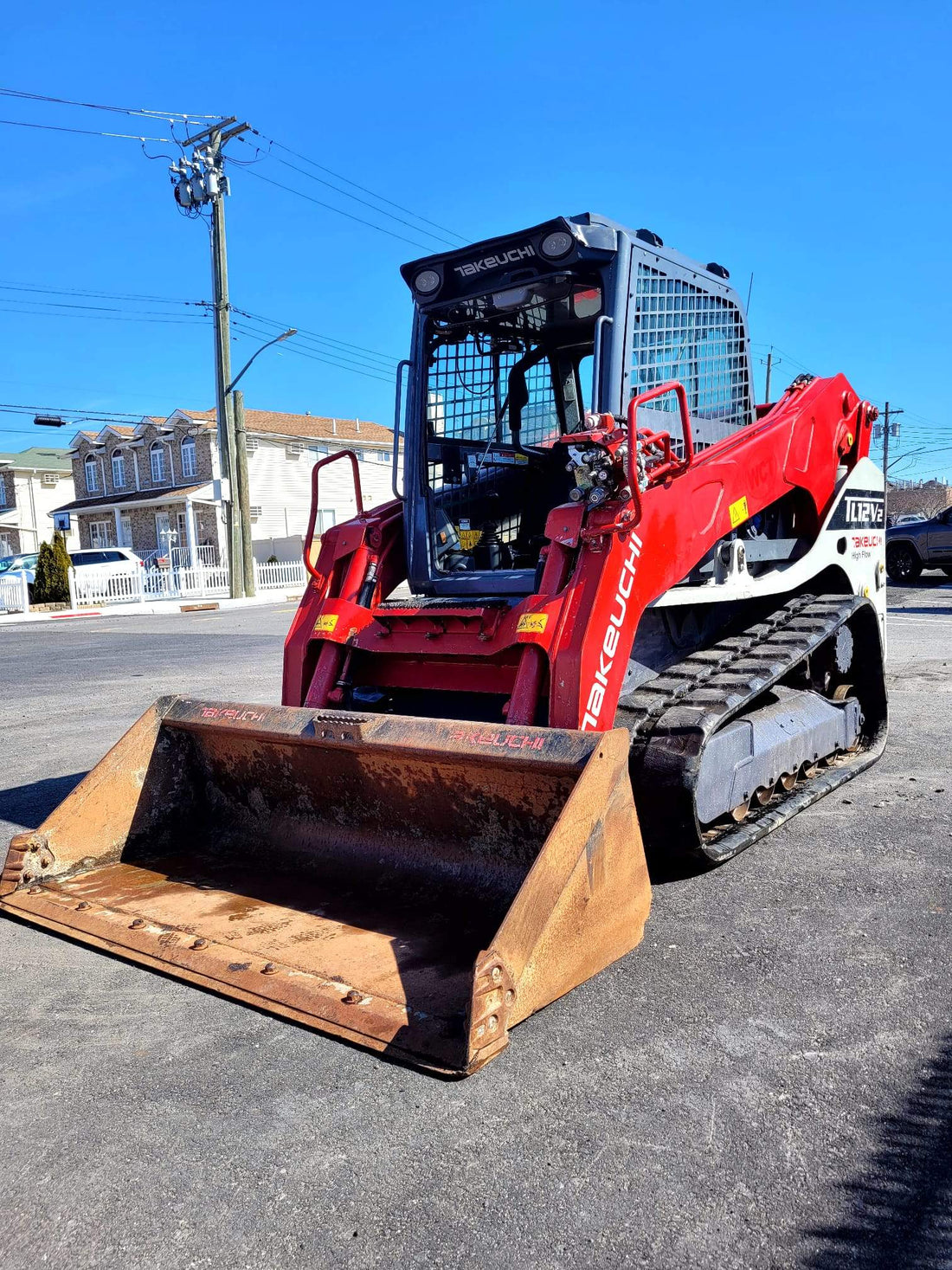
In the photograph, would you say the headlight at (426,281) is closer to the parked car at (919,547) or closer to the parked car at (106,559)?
the parked car at (919,547)

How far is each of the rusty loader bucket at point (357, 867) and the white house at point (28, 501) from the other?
50.7m

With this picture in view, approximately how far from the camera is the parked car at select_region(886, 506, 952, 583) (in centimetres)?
2028

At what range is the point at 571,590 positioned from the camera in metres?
4.21

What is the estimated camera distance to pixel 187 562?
4003 centimetres

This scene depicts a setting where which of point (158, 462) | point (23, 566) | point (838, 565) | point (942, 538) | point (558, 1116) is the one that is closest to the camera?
point (558, 1116)

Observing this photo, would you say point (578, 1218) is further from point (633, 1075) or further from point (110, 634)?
point (110, 634)

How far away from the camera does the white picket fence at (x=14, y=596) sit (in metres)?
27.3

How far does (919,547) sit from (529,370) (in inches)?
667

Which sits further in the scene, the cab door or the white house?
the white house

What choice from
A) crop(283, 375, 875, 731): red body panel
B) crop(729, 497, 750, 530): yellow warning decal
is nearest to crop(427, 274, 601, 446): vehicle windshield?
crop(283, 375, 875, 731): red body panel

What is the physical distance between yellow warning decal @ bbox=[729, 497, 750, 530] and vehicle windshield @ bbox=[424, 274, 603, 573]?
106 cm

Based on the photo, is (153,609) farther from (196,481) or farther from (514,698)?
(514,698)

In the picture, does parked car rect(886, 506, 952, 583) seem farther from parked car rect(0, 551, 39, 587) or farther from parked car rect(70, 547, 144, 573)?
parked car rect(0, 551, 39, 587)

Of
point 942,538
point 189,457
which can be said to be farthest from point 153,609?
point 942,538
